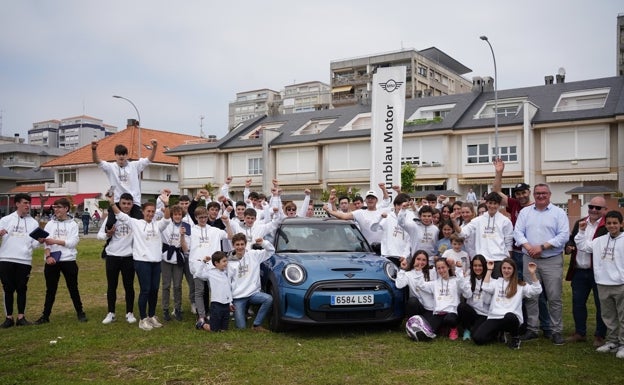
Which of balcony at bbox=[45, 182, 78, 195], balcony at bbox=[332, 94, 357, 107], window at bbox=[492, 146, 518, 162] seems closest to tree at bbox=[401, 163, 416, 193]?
window at bbox=[492, 146, 518, 162]

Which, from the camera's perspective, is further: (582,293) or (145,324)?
(145,324)

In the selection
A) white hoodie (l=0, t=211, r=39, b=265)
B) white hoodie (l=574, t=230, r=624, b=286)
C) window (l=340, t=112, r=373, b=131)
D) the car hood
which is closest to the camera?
white hoodie (l=574, t=230, r=624, b=286)

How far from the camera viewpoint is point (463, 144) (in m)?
37.1

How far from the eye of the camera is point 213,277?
7.62m

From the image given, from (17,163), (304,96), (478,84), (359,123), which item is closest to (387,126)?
(359,123)

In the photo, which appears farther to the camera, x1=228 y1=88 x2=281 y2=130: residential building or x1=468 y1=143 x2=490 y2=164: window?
x1=228 y1=88 x2=281 y2=130: residential building

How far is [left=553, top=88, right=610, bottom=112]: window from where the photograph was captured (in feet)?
114

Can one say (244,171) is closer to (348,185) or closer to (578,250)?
(348,185)

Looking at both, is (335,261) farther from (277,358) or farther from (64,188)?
(64,188)

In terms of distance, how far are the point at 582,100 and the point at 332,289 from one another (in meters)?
34.3

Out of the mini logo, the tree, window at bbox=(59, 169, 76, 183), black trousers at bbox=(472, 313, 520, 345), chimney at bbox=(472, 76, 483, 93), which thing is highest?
chimney at bbox=(472, 76, 483, 93)

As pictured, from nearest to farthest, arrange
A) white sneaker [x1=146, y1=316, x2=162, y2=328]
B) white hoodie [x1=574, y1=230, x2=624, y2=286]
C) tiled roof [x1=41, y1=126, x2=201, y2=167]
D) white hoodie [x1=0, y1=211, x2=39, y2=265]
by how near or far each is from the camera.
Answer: white hoodie [x1=574, y1=230, x2=624, y2=286] → white sneaker [x1=146, y1=316, x2=162, y2=328] → white hoodie [x1=0, y1=211, x2=39, y2=265] → tiled roof [x1=41, y1=126, x2=201, y2=167]

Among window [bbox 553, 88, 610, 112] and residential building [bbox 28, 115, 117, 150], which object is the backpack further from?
residential building [bbox 28, 115, 117, 150]

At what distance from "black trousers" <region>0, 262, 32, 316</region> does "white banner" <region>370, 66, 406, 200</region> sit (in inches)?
366
